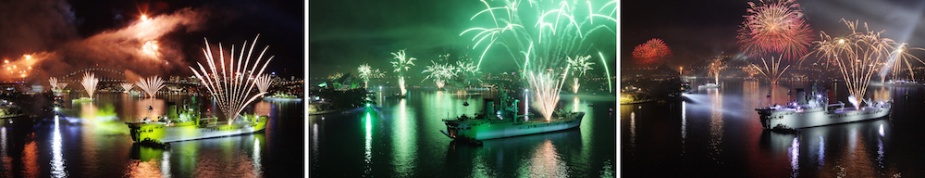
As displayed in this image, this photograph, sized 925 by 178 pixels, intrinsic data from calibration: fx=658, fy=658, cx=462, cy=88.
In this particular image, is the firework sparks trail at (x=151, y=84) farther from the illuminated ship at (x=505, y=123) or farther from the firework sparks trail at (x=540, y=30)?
the firework sparks trail at (x=540, y=30)

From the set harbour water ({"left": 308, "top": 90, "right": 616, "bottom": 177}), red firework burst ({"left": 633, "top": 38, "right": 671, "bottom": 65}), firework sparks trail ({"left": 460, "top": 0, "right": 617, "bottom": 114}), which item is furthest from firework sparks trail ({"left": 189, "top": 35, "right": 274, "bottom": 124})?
red firework burst ({"left": 633, "top": 38, "right": 671, "bottom": 65})

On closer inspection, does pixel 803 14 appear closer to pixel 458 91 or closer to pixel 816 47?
pixel 816 47

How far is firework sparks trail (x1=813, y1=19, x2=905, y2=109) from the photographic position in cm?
473

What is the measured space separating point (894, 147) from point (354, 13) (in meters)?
3.92

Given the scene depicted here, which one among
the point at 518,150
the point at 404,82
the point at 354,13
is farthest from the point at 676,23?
the point at 354,13

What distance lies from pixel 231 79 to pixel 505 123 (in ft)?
6.51

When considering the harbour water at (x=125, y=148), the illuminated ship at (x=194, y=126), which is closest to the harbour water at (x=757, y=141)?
the harbour water at (x=125, y=148)

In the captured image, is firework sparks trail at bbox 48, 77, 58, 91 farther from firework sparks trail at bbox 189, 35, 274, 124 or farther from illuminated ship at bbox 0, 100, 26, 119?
firework sparks trail at bbox 189, 35, 274, 124

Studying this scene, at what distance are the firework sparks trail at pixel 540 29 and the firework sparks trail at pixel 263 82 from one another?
1.42 metres

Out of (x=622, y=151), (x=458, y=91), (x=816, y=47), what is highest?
(x=816, y=47)

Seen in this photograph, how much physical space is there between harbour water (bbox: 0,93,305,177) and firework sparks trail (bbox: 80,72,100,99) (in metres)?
0.07

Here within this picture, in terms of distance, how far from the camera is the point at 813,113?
4.85 metres

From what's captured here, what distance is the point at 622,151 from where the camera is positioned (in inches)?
185

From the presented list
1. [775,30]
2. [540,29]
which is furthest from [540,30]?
[775,30]
